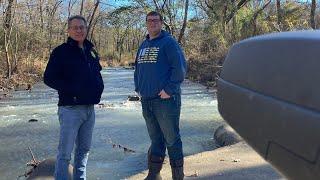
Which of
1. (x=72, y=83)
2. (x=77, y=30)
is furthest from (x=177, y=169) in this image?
(x=77, y=30)

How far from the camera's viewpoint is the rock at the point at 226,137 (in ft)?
30.2

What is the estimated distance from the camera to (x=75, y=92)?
505 centimetres

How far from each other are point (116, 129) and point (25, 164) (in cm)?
389

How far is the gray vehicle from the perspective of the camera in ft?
5.51

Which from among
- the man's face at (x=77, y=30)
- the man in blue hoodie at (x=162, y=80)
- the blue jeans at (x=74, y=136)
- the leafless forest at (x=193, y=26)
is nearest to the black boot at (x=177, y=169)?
the man in blue hoodie at (x=162, y=80)

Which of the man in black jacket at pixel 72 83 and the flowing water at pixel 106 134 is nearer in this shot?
the man in black jacket at pixel 72 83

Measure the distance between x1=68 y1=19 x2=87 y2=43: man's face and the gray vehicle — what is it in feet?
9.69

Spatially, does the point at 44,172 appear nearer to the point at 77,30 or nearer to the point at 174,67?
the point at 77,30

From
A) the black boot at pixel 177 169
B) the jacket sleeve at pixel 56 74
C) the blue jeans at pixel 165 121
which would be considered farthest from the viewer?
the black boot at pixel 177 169

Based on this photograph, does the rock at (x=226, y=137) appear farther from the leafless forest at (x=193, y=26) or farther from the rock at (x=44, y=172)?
the leafless forest at (x=193, y=26)

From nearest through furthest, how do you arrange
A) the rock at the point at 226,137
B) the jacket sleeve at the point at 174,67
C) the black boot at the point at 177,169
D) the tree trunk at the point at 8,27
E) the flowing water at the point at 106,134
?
the jacket sleeve at the point at 174,67 → the black boot at the point at 177,169 → the flowing water at the point at 106,134 → the rock at the point at 226,137 → the tree trunk at the point at 8,27

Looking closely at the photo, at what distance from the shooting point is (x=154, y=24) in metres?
5.23

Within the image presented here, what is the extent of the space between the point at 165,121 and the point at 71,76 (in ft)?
3.15

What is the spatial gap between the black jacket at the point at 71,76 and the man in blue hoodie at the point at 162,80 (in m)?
Answer: 0.48
